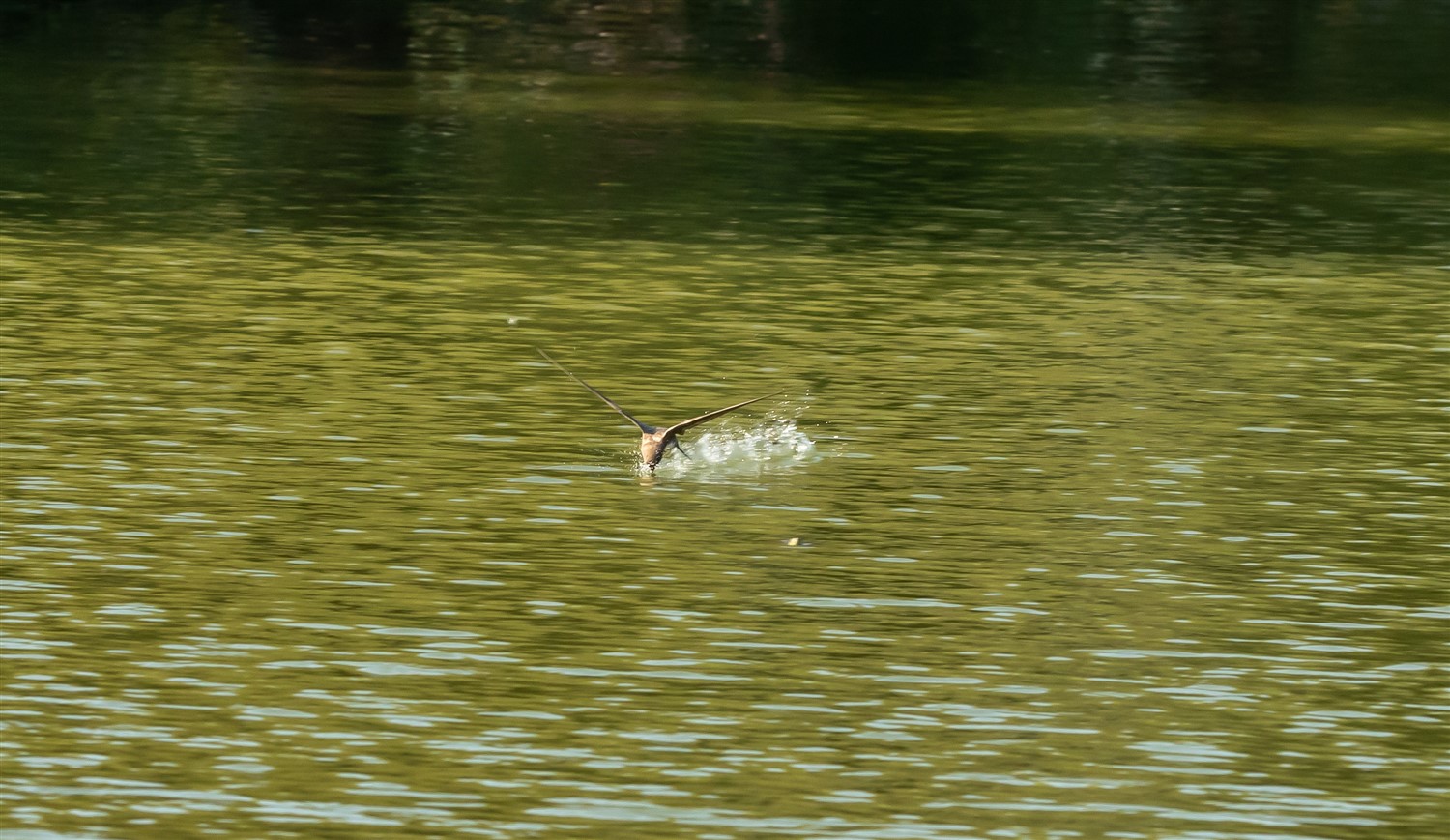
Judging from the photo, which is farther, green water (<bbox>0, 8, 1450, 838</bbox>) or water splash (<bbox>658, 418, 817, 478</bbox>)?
water splash (<bbox>658, 418, 817, 478</bbox>)

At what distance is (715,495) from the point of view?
1697 centimetres

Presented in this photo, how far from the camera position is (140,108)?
107 feet

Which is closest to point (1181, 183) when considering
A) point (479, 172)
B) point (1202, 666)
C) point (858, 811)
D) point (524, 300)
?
point (479, 172)

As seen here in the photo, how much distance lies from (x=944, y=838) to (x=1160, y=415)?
8.18 m

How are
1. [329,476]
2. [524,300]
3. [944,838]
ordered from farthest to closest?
→ [524,300]
[329,476]
[944,838]

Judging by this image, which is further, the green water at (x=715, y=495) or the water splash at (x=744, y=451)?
the water splash at (x=744, y=451)

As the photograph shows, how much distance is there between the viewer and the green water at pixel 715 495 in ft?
39.4

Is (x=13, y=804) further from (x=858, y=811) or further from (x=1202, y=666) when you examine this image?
(x=1202, y=666)

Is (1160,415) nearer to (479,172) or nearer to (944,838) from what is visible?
(944,838)

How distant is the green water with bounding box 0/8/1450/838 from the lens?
12023 mm

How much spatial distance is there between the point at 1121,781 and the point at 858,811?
3.90 ft

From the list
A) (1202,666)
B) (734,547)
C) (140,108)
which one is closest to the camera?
(1202,666)

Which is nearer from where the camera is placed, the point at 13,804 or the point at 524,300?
the point at 13,804

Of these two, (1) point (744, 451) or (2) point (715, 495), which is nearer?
(2) point (715, 495)
